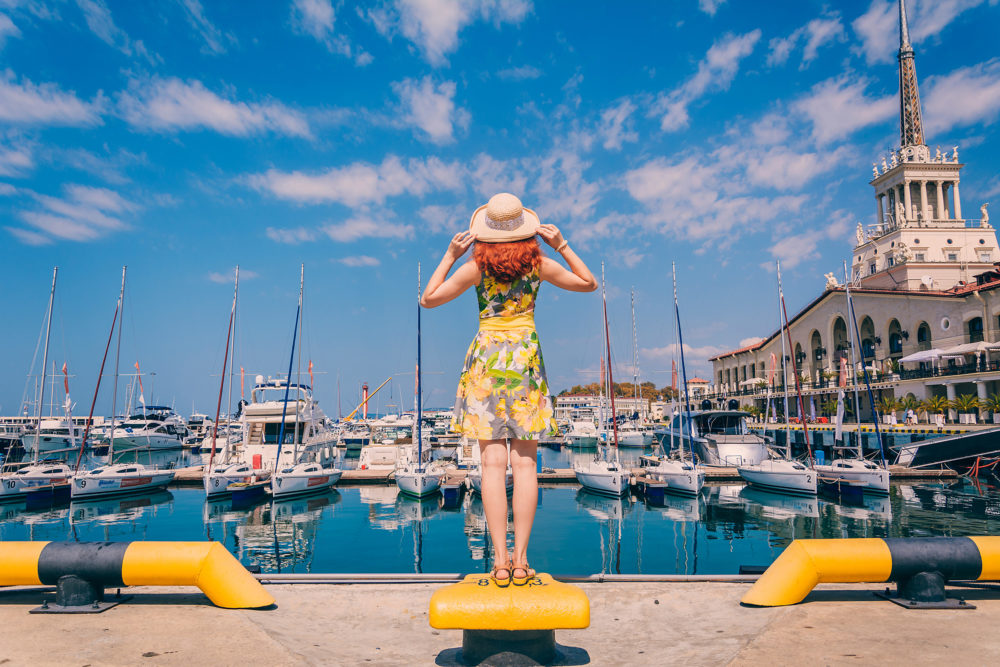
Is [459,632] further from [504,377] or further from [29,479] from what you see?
[29,479]

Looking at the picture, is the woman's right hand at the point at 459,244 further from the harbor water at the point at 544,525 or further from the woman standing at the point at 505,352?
the harbor water at the point at 544,525

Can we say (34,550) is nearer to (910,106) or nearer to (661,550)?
(661,550)

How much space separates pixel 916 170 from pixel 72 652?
8598 cm

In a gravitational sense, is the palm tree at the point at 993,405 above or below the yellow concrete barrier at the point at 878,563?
above

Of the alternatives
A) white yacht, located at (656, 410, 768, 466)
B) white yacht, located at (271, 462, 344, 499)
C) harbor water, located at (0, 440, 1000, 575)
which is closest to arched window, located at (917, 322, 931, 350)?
harbor water, located at (0, 440, 1000, 575)

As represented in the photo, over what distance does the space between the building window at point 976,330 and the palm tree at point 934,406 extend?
535 centimetres

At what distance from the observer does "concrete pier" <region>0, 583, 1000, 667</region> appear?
4125 millimetres

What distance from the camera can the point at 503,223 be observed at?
4.60m

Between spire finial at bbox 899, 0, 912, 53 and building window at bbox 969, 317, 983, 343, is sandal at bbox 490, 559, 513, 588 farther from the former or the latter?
spire finial at bbox 899, 0, 912, 53

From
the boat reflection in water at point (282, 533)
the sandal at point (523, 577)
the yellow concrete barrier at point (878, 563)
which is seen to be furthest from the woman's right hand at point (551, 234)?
the boat reflection in water at point (282, 533)

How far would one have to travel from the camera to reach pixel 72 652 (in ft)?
13.6

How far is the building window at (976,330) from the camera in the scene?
43.2 meters

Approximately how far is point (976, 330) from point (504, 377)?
53683mm

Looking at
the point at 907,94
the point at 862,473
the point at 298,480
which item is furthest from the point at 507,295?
the point at 907,94
